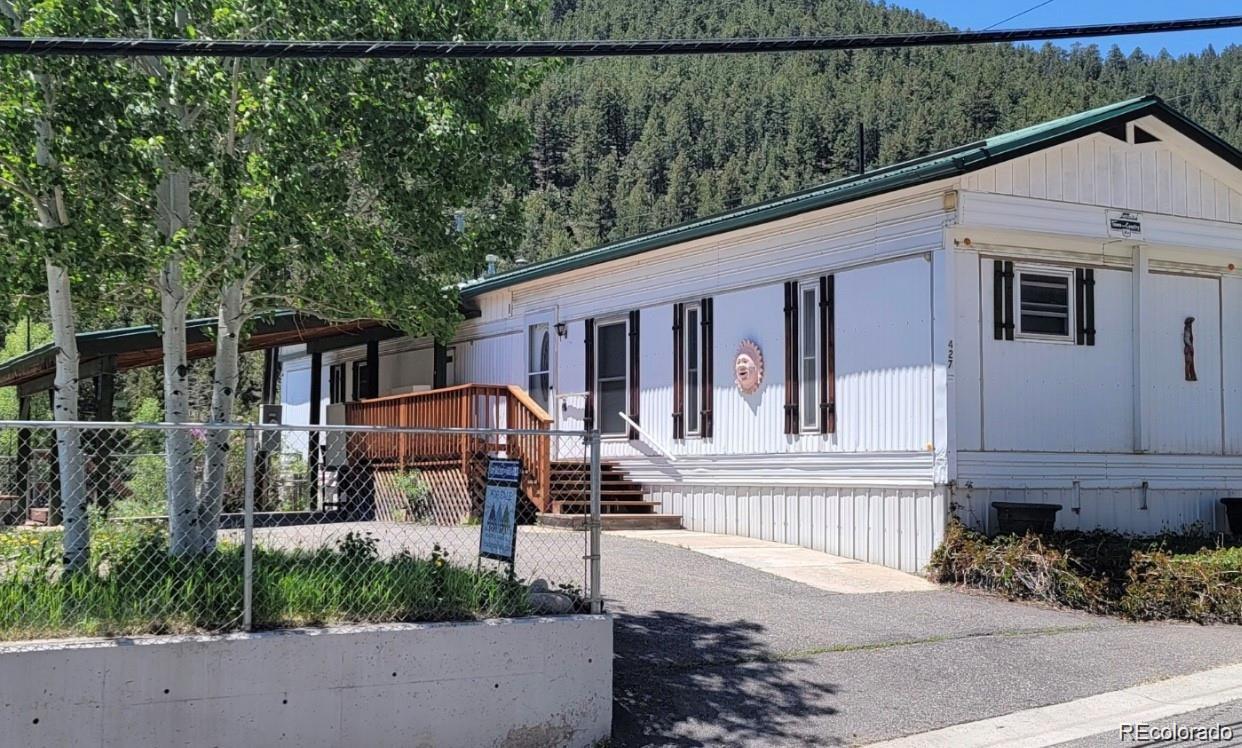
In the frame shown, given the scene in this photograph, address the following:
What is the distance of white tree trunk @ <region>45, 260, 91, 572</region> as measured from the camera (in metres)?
7.00

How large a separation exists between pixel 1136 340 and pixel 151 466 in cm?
1138

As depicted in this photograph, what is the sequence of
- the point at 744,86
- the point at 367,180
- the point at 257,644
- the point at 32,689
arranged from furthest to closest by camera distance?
the point at 744,86 < the point at 367,180 < the point at 257,644 < the point at 32,689

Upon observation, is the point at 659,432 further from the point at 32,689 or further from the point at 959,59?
the point at 959,59

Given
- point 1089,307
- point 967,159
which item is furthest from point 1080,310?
point 967,159

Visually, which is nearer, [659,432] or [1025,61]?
[659,432]

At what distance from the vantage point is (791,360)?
47.0 feet

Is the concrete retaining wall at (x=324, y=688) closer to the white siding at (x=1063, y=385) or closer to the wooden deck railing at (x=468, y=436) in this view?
the white siding at (x=1063, y=385)

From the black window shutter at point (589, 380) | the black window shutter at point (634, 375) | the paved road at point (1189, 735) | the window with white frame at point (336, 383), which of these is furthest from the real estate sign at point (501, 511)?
the window with white frame at point (336, 383)

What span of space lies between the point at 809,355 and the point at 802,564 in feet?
9.31

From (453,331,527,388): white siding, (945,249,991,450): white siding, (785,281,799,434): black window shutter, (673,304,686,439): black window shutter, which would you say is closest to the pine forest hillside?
(453,331,527,388): white siding

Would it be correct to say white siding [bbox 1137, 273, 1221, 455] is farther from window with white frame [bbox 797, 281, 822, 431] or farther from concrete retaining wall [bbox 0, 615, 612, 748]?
concrete retaining wall [bbox 0, 615, 612, 748]

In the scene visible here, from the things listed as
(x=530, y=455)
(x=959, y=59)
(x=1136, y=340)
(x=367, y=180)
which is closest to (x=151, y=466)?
(x=530, y=455)

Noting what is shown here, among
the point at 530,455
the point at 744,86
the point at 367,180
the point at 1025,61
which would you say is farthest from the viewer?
the point at 744,86

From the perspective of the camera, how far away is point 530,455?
15.7 metres
